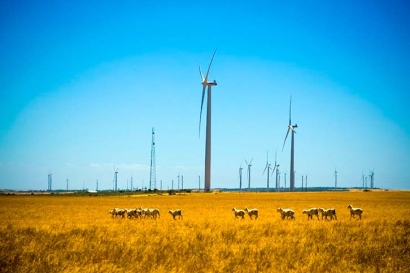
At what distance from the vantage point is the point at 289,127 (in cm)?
14200

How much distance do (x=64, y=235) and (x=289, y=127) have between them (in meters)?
127

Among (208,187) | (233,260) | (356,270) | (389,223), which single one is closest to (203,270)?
→ (233,260)

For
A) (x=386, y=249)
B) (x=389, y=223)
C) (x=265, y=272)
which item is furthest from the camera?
(x=389, y=223)

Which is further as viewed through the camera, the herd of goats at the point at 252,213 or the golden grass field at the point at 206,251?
the herd of goats at the point at 252,213

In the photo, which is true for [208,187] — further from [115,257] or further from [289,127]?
[115,257]

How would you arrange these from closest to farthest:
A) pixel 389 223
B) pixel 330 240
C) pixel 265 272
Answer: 1. pixel 265 272
2. pixel 330 240
3. pixel 389 223

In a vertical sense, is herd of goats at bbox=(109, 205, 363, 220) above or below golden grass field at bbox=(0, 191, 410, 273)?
below

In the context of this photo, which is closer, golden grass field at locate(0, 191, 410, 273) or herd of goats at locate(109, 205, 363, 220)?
golden grass field at locate(0, 191, 410, 273)

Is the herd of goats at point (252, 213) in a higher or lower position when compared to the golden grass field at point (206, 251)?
lower

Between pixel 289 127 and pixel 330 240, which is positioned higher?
pixel 289 127

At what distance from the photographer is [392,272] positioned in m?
14.4

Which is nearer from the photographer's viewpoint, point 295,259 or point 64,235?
point 295,259

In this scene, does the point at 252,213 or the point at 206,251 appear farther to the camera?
the point at 252,213

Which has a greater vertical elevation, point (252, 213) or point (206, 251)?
point (206, 251)
